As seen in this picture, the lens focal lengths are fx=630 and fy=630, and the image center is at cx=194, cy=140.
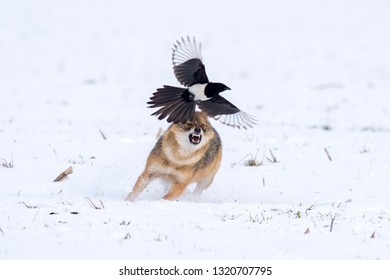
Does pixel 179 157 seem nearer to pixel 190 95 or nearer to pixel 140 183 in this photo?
pixel 140 183

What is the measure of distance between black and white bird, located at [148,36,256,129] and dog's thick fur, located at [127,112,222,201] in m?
0.26

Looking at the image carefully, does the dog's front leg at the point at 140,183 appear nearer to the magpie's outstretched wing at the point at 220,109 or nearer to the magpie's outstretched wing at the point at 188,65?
the magpie's outstretched wing at the point at 220,109

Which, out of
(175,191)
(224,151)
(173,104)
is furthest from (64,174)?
(224,151)

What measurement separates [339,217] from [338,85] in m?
15.2

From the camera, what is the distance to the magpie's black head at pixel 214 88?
21.4 feet

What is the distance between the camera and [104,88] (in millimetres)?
19938

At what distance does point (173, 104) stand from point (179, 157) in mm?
909

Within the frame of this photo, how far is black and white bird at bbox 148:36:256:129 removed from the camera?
21.2 feet

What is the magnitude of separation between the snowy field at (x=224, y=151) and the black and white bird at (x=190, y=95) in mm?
953

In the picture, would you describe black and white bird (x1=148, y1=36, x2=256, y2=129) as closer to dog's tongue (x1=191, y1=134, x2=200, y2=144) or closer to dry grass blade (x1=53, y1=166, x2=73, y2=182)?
dog's tongue (x1=191, y1=134, x2=200, y2=144)

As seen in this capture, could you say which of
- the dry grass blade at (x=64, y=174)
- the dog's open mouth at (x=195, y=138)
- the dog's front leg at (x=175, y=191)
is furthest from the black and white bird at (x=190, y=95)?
the dry grass blade at (x=64, y=174)

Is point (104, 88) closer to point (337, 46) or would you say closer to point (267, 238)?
point (337, 46)

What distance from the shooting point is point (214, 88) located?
654 centimetres

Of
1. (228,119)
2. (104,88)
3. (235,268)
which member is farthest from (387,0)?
(235,268)
